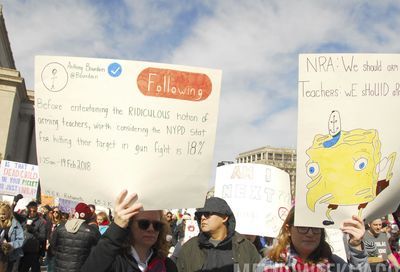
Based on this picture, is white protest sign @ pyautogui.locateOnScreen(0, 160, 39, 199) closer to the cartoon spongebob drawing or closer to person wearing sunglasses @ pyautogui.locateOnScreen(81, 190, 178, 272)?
person wearing sunglasses @ pyautogui.locateOnScreen(81, 190, 178, 272)

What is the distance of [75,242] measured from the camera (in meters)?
6.34

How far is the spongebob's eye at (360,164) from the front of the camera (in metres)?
2.80

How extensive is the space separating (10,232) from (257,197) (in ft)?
12.9

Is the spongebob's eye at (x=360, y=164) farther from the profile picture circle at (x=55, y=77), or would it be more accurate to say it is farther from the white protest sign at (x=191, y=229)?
the white protest sign at (x=191, y=229)

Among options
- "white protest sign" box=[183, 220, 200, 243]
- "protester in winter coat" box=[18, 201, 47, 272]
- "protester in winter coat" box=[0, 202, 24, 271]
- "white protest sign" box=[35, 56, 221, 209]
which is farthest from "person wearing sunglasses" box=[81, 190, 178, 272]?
"white protest sign" box=[183, 220, 200, 243]

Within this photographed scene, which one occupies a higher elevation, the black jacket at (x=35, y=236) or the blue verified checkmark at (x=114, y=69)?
the blue verified checkmark at (x=114, y=69)

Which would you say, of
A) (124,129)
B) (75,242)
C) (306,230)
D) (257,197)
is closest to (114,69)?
(124,129)

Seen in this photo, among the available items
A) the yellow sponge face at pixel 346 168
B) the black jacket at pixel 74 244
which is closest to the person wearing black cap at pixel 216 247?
the yellow sponge face at pixel 346 168

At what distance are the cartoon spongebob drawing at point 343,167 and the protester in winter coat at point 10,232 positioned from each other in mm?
4877

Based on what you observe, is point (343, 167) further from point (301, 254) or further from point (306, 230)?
point (301, 254)

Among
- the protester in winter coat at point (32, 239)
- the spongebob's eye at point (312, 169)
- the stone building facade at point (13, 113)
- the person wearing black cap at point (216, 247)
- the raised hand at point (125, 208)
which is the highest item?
the stone building facade at point (13, 113)

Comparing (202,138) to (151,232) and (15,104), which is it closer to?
(151,232)

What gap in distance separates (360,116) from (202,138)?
1.01 meters

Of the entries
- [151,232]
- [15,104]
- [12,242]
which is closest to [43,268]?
[12,242]
